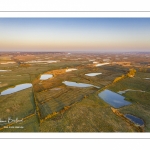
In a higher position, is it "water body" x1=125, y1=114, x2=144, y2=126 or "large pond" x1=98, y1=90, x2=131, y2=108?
"large pond" x1=98, y1=90, x2=131, y2=108

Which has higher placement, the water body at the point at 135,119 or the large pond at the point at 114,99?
the large pond at the point at 114,99

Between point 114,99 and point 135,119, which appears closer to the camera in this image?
point 135,119

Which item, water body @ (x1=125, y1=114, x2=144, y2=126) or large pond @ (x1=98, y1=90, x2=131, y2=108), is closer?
water body @ (x1=125, y1=114, x2=144, y2=126)

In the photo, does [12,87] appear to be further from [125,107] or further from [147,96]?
[147,96]

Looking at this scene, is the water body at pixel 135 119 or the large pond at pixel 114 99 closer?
the water body at pixel 135 119
